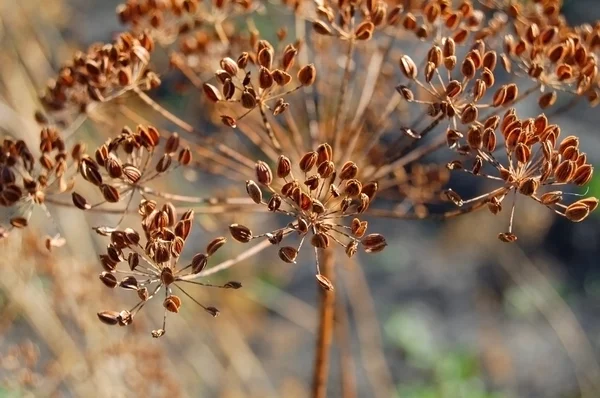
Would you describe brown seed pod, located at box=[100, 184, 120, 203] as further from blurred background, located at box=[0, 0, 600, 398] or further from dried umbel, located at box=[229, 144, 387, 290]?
blurred background, located at box=[0, 0, 600, 398]

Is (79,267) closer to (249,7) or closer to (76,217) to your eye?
(76,217)

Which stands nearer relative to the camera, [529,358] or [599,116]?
[529,358]

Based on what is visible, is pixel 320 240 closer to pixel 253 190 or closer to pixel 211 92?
pixel 253 190

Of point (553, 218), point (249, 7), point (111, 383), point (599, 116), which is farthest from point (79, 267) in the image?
point (599, 116)

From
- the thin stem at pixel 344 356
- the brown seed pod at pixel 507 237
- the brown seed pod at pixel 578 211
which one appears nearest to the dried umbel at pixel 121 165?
the brown seed pod at pixel 507 237

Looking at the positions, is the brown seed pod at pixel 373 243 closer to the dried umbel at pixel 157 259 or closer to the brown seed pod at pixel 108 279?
the dried umbel at pixel 157 259

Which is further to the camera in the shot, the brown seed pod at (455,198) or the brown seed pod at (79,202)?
the brown seed pod at (79,202)

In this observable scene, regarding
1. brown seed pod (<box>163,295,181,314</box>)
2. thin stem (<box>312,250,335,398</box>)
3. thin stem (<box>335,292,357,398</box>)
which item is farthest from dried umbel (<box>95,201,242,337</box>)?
thin stem (<box>335,292,357,398</box>)

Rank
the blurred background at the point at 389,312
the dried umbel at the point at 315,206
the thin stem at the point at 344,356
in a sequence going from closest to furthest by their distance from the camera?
the dried umbel at the point at 315,206 → the thin stem at the point at 344,356 → the blurred background at the point at 389,312
